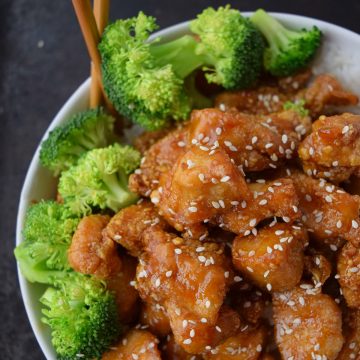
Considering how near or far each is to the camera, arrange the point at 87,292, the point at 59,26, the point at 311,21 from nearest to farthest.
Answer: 1. the point at 87,292
2. the point at 311,21
3. the point at 59,26

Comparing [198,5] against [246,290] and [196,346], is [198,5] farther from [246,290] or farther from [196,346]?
[196,346]

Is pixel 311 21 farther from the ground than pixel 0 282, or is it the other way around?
pixel 311 21

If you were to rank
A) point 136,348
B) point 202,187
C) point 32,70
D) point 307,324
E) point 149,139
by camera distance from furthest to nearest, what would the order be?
point 32,70
point 149,139
point 136,348
point 307,324
point 202,187

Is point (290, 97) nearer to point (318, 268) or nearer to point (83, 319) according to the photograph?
point (318, 268)

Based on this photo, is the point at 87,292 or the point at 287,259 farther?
the point at 87,292

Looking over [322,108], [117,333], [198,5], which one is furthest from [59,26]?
[117,333]

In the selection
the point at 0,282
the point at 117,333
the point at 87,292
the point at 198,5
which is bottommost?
the point at 0,282

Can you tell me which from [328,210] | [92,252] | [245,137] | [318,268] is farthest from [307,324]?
[92,252]
